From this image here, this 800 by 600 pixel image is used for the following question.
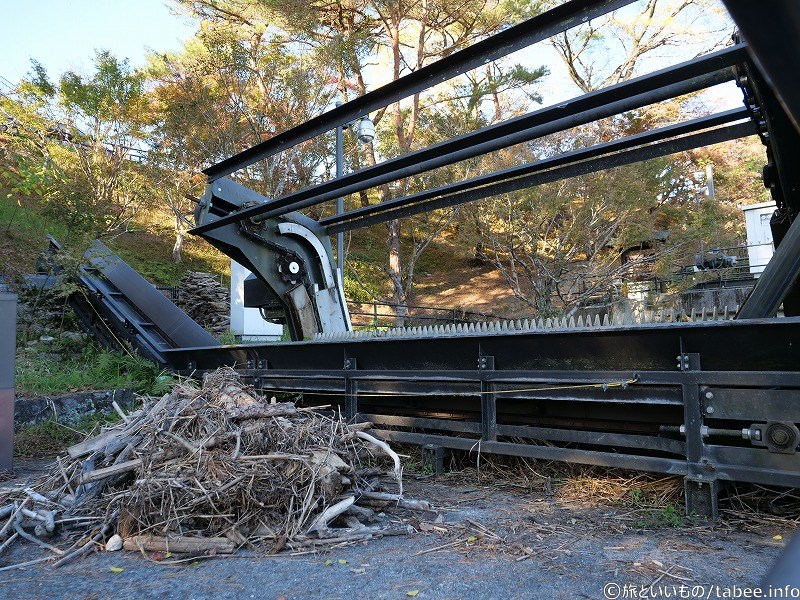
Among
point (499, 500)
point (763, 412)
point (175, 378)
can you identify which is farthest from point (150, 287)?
point (763, 412)

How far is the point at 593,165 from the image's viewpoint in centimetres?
549

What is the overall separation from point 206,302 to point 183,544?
55.1ft

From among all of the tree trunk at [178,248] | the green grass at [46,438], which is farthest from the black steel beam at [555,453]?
the tree trunk at [178,248]

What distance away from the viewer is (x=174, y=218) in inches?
882

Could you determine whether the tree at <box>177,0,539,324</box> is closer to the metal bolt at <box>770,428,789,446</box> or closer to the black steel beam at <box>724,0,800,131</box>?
the metal bolt at <box>770,428,789,446</box>

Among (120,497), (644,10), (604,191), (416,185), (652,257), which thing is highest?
(644,10)

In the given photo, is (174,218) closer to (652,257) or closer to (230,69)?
(230,69)

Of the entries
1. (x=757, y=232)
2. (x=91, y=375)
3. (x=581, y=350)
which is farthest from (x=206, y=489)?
(x=757, y=232)

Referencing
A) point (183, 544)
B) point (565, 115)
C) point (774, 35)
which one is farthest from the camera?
point (565, 115)

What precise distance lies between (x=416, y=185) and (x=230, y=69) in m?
7.25

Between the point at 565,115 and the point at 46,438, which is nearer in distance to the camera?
the point at 565,115

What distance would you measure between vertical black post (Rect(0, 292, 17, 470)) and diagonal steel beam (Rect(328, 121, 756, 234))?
3.86 metres

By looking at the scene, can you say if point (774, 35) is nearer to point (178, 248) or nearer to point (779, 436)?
point (779, 436)

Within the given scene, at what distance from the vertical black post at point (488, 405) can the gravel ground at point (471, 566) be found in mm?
1017
